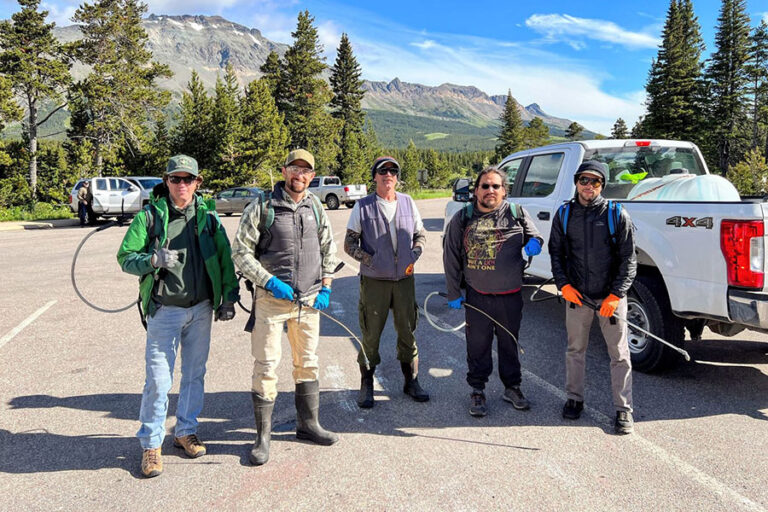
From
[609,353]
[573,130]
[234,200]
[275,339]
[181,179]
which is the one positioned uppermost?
[573,130]

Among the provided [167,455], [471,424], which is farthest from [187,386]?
[471,424]

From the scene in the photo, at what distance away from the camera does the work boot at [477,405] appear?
12.6 feet

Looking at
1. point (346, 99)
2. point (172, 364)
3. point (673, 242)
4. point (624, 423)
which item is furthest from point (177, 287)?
point (346, 99)

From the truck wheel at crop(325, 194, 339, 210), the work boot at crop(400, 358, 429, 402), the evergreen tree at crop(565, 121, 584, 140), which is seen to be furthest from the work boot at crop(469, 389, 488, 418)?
the evergreen tree at crop(565, 121, 584, 140)

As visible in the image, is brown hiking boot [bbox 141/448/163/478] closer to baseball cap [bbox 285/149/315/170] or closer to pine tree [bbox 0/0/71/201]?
baseball cap [bbox 285/149/315/170]

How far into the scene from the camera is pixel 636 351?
4691mm

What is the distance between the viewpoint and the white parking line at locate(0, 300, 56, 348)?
5828 mm

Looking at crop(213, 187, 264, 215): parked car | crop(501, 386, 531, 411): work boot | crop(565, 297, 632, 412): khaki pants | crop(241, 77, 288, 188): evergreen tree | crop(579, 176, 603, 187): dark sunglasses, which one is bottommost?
crop(501, 386, 531, 411): work boot

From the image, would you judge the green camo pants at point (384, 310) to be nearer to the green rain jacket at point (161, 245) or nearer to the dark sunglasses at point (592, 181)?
the green rain jacket at point (161, 245)

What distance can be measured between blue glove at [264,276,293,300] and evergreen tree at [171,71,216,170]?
4172 cm

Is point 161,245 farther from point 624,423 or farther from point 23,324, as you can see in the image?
point 23,324

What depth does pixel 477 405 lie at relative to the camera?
3906 millimetres

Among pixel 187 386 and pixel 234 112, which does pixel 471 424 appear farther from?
pixel 234 112

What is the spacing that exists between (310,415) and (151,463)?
40.1 inches
